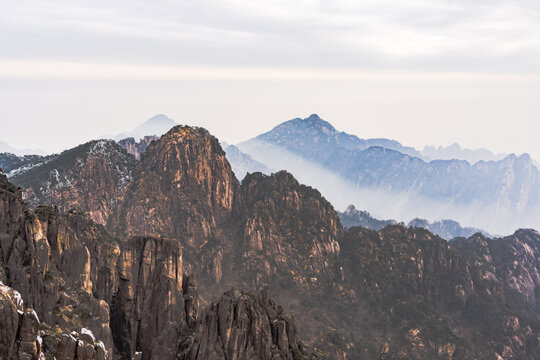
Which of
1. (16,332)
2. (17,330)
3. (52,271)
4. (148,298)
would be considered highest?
(17,330)

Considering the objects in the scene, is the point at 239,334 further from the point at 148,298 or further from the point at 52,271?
the point at 52,271

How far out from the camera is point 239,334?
8344 centimetres

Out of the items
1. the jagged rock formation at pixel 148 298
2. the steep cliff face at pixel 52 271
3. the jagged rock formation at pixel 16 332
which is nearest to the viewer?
the jagged rock formation at pixel 16 332

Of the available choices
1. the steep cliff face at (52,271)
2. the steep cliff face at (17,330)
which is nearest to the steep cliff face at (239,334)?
the steep cliff face at (52,271)

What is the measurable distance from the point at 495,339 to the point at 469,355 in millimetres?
24355

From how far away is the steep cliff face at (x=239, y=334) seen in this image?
81.9 meters

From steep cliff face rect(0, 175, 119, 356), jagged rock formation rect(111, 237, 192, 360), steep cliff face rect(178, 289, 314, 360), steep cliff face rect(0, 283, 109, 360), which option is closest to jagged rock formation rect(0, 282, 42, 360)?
steep cliff face rect(0, 283, 109, 360)

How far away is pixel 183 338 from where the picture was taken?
299ft

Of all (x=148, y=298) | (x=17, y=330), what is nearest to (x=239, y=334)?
(x=148, y=298)

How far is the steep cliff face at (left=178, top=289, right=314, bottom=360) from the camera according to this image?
269 feet

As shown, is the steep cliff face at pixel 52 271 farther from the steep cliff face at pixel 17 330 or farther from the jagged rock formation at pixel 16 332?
the jagged rock formation at pixel 16 332

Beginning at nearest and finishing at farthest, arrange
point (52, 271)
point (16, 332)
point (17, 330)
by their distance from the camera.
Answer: point (16, 332) < point (17, 330) < point (52, 271)

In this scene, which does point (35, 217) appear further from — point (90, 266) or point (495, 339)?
point (495, 339)

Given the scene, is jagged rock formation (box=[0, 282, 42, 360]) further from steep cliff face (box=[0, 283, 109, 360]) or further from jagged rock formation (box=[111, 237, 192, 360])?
jagged rock formation (box=[111, 237, 192, 360])
